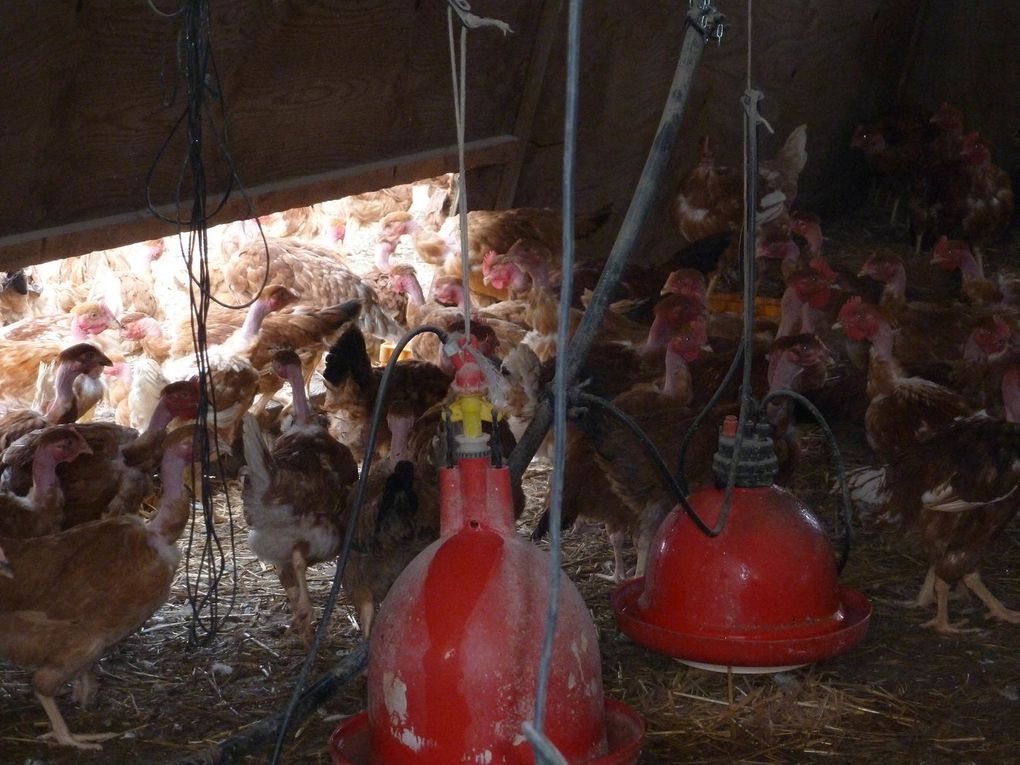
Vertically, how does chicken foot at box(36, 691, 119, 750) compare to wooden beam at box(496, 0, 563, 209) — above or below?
below

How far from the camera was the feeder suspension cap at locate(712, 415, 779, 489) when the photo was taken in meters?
2.84

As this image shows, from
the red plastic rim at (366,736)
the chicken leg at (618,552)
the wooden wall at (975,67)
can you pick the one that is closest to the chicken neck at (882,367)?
the chicken leg at (618,552)

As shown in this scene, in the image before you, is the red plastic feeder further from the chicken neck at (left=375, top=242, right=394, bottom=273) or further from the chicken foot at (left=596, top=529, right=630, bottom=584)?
the chicken neck at (left=375, top=242, right=394, bottom=273)

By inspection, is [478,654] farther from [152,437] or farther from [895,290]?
[895,290]

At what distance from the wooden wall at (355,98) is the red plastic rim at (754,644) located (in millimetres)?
2522

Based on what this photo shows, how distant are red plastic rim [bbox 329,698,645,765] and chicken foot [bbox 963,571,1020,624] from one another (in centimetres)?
185

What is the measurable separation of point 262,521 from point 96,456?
33.6 inches

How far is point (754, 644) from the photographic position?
106 inches

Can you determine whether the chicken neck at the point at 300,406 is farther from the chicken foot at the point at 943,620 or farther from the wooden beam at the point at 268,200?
the chicken foot at the point at 943,620

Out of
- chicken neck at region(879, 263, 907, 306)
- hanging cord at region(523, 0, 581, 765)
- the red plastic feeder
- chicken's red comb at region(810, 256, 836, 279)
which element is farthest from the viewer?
chicken neck at region(879, 263, 907, 306)

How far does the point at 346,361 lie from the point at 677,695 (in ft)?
6.25

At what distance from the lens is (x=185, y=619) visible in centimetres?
382

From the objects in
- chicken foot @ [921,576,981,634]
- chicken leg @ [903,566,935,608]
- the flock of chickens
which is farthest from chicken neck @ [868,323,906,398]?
chicken foot @ [921,576,981,634]

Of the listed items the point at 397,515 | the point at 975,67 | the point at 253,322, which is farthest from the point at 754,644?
the point at 975,67
